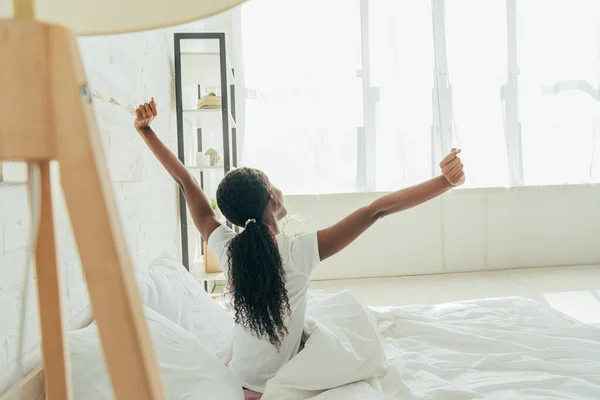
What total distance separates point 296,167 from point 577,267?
9.30ft

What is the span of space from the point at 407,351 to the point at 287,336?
0.54m

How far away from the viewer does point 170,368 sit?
102 centimetres

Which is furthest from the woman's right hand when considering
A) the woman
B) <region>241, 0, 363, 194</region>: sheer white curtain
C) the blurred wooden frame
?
<region>241, 0, 363, 194</region>: sheer white curtain

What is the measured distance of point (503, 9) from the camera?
4277 millimetres

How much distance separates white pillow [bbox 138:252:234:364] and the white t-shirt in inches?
7.6

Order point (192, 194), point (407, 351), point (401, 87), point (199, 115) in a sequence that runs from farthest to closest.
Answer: point (401, 87) < point (199, 115) < point (407, 351) < point (192, 194)

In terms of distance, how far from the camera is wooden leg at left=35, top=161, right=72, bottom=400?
→ 0.59 meters

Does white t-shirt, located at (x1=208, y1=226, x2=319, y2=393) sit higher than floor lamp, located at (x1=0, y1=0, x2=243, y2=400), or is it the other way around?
floor lamp, located at (x1=0, y1=0, x2=243, y2=400)

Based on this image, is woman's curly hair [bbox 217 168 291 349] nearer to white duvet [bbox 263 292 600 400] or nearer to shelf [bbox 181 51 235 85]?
white duvet [bbox 263 292 600 400]

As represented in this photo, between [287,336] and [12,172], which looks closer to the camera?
[12,172]

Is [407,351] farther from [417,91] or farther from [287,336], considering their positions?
[417,91]

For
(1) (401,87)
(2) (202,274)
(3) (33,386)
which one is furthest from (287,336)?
(1) (401,87)

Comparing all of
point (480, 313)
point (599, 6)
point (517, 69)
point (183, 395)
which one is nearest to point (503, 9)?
point (517, 69)

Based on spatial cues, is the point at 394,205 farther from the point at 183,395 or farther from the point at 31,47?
the point at 31,47
